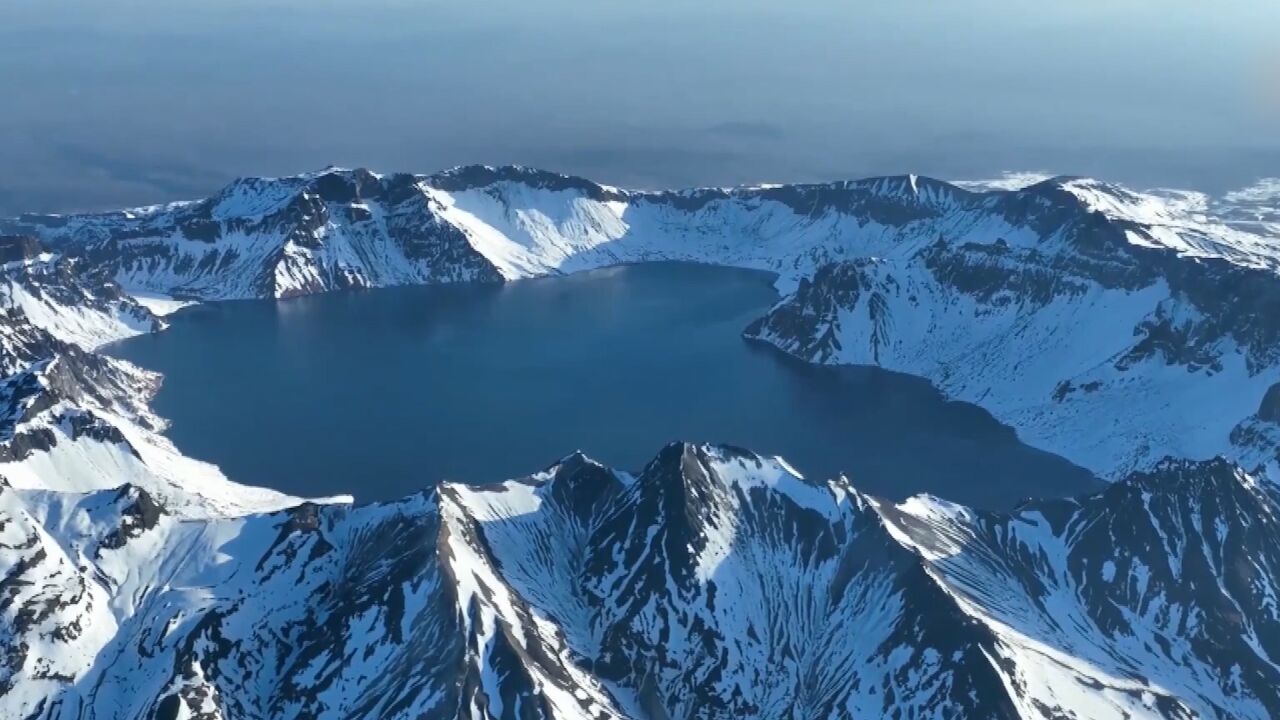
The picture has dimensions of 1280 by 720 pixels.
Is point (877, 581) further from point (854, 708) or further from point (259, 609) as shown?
point (259, 609)

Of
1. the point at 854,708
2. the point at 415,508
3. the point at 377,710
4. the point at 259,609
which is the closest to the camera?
the point at 377,710

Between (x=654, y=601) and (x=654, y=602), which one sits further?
(x=654, y=601)

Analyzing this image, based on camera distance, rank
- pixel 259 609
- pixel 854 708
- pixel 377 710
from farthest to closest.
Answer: pixel 259 609 → pixel 854 708 → pixel 377 710

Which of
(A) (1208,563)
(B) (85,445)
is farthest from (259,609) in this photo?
(A) (1208,563)

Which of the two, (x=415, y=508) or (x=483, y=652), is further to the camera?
(x=415, y=508)

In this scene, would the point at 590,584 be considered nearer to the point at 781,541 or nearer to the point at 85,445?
the point at 781,541

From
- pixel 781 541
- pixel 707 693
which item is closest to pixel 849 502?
pixel 781 541

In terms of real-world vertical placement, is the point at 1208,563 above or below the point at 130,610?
above
